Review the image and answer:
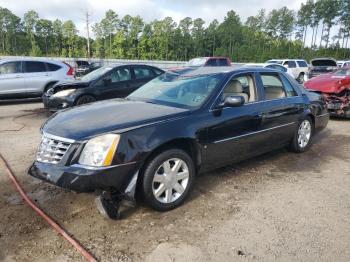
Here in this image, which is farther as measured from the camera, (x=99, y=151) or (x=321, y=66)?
(x=321, y=66)

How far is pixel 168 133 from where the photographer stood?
3688mm

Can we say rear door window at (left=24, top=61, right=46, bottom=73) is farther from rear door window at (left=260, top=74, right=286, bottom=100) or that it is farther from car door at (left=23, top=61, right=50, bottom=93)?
rear door window at (left=260, top=74, right=286, bottom=100)

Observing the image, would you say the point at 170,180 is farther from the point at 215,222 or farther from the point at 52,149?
the point at 52,149

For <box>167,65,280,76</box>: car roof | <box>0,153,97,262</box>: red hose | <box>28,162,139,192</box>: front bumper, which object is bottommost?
<box>0,153,97,262</box>: red hose

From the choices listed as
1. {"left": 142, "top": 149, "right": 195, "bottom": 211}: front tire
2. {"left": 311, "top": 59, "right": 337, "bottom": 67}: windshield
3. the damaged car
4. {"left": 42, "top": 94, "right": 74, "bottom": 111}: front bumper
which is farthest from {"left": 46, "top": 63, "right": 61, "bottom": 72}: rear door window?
{"left": 311, "top": 59, "right": 337, "bottom": 67}: windshield

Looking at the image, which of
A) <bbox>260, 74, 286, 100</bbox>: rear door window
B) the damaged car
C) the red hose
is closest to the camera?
the red hose

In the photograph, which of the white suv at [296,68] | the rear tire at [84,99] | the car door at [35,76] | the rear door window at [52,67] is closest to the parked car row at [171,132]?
the rear tire at [84,99]

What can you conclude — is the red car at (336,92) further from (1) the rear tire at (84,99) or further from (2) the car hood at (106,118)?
(2) the car hood at (106,118)

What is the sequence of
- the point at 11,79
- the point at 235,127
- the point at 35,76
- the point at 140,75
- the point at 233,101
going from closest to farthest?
the point at 233,101 → the point at 235,127 → the point at 140,75 → the point at 11,79 → the point at 35,76

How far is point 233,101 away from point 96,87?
20.6 feet

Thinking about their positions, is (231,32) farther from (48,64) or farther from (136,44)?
(48,64)

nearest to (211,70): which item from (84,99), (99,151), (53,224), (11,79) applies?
(99,151)

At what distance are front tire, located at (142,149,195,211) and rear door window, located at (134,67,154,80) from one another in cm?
711

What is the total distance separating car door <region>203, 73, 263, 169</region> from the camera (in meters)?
4.24
